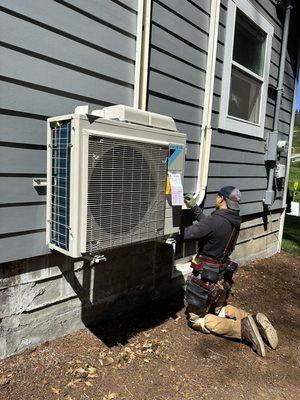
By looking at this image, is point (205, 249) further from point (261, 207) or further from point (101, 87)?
point (261, 207)

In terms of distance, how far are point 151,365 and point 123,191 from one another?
1.47 meters

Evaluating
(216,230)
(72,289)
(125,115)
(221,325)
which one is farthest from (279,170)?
(72,289)

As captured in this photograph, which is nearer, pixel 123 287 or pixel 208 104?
pixel 123 287

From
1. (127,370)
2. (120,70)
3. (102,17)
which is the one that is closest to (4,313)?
(127,370)

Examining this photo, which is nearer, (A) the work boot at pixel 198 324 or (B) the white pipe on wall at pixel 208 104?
(A) the work boot at pixel 198 324

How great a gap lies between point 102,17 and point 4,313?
246 centimetres

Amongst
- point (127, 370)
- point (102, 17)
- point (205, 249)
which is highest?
point (102, 17)

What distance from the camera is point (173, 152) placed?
10.1 feet

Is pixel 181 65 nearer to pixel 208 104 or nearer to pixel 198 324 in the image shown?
pixel 208 104

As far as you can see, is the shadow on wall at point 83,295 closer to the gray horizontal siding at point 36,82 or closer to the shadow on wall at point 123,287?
the shadow on wall at point 123,287

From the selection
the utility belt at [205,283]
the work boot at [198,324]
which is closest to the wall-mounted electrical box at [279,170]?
the utility belt at [205,283]

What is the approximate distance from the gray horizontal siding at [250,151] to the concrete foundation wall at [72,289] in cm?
123

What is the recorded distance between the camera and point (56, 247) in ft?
9.01

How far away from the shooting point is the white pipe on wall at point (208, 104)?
14.0ft
